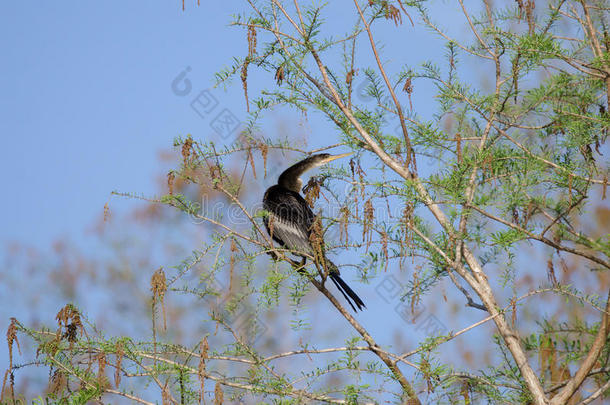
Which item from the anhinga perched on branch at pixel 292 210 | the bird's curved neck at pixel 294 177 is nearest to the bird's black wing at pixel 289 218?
the anhinga perched on branch at pixel 292 210

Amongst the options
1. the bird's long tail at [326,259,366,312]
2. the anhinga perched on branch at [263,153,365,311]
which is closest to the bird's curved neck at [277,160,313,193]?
the anhinga perched on branch at [263,153,365,311]

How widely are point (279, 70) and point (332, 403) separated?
1.63 m

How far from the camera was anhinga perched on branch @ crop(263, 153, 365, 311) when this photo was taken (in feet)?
13.1

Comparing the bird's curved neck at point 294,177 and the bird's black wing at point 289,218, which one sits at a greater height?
the bird's curved neck at point 294,177

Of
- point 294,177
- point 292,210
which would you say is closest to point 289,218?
point 292,210

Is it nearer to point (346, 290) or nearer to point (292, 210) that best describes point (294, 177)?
point (292, 210)

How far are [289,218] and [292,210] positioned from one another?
0.20ft

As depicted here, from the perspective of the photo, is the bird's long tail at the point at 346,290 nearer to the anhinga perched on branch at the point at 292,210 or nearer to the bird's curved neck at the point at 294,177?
the anhinga perched on branch at the point at 292,210

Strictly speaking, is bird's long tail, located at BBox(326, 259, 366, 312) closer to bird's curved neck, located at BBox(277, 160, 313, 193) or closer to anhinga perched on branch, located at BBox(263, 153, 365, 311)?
anhinga perched on branch, located at BBox(263, 153, 365, 311)

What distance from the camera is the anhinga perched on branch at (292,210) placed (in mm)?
3990

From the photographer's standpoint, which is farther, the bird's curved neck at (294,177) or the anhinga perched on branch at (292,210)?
the bird's curved neck at (294,177)

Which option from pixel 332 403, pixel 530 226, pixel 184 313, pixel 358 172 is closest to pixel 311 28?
pixel 358 172

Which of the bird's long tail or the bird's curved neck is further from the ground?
the bird's curved neck

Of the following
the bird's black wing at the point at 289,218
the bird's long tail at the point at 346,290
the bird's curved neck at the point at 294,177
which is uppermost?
the bird's curved neck at the point at 294,177
